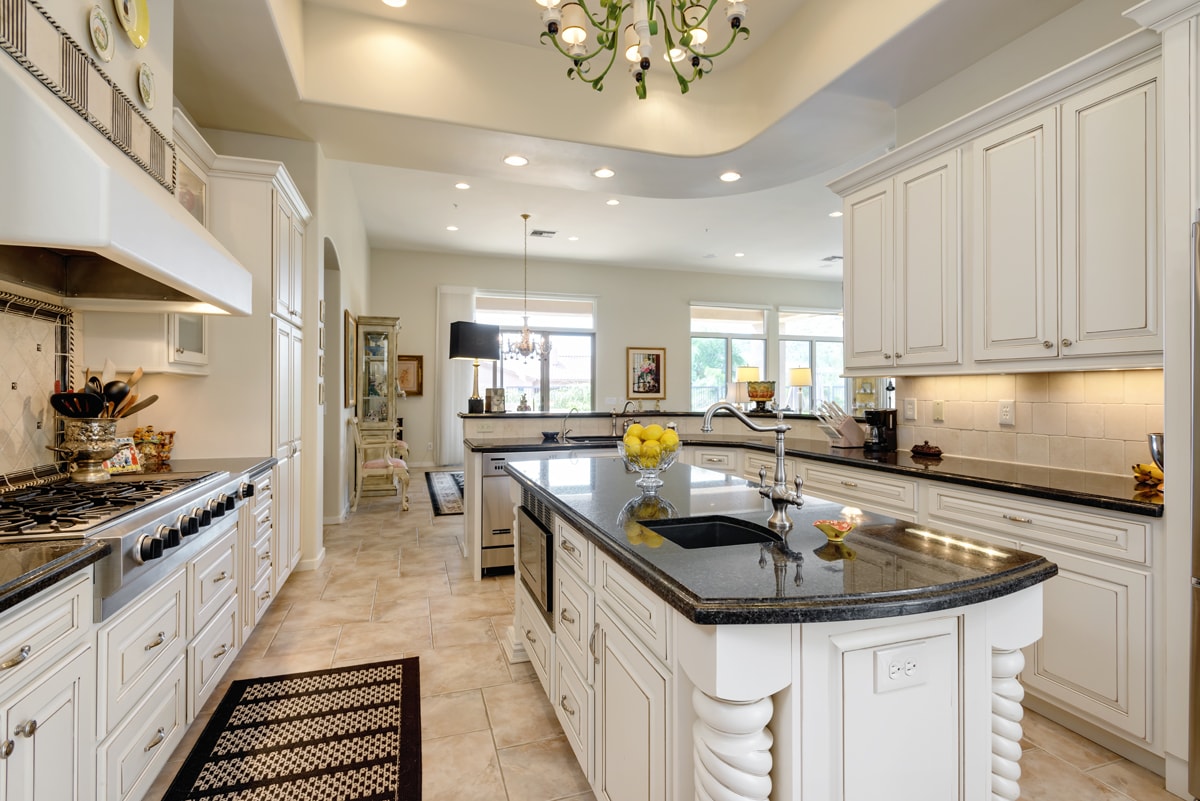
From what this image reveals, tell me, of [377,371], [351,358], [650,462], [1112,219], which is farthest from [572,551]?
[377,371]

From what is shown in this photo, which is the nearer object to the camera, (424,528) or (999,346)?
(999,346)

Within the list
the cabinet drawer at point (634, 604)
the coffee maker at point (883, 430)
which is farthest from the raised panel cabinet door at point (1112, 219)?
the cabinet drawer at point (634, 604)

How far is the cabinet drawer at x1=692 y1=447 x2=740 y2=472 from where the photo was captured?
14.2ft

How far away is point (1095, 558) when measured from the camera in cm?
197

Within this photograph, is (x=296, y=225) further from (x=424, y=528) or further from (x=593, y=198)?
(x=593, y=198)

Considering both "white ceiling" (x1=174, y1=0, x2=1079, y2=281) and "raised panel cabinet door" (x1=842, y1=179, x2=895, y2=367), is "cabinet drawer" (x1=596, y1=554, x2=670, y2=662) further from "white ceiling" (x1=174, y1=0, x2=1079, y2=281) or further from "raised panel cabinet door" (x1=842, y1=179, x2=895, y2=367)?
"white ceiling" (x1=174, y1=0, x2=1079, y2=281)

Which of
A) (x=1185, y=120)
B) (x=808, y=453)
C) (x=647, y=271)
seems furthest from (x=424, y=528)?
(x=647, y=271)

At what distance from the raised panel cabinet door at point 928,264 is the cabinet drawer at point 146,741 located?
11.2ft

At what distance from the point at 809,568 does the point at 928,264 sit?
2407mm

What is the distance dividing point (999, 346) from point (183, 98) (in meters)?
4.45

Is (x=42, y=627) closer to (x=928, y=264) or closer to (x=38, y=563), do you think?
(x=38, y=563)

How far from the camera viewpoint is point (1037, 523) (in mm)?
2133

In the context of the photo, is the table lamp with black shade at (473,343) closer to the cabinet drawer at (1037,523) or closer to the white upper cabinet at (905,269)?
the white upper cabinet at (905,269)

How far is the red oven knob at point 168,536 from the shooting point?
1591 millimetres
